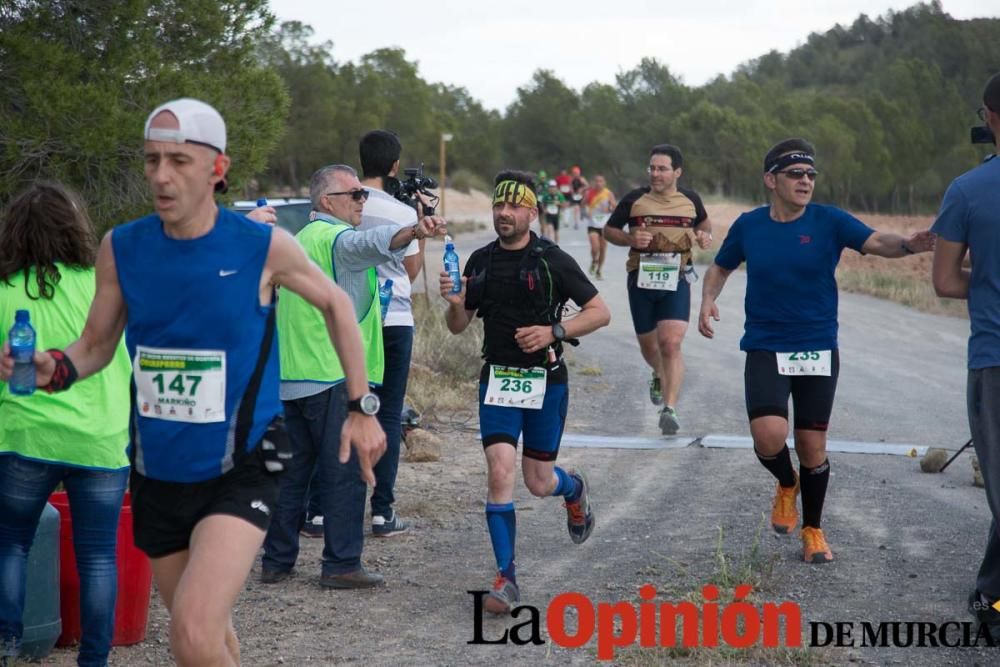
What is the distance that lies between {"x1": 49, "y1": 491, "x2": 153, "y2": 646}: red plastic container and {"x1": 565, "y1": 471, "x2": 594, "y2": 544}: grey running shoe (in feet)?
7.52

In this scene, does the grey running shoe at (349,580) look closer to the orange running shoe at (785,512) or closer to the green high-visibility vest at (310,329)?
the green high-visibility vest at (310,329)

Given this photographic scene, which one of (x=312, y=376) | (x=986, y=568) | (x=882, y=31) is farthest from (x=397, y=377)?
(x=882, y=31)

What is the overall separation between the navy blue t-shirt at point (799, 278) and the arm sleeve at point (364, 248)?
207cm

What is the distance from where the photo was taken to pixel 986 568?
590 centimetres

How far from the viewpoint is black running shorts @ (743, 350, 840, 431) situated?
7219mm

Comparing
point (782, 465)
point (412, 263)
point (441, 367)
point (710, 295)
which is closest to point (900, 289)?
point (441, 367)

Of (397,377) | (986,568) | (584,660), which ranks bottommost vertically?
(584,660)

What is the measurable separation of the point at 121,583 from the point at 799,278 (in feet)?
12.5

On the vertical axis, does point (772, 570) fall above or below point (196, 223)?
below

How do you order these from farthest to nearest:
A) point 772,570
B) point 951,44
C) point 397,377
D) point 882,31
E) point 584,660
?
point 882,31, point 951,44, point 397,377, point 772,570, point 584,660

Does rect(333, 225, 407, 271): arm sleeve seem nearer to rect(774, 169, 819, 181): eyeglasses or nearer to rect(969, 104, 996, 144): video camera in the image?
rect(774, 169, 819, 181): eyeglasses

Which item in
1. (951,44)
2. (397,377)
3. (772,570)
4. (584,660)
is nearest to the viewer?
(584,660)

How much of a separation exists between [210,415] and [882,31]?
5719 inches

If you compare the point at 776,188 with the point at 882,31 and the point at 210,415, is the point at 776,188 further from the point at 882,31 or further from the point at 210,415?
the point at 882,31
